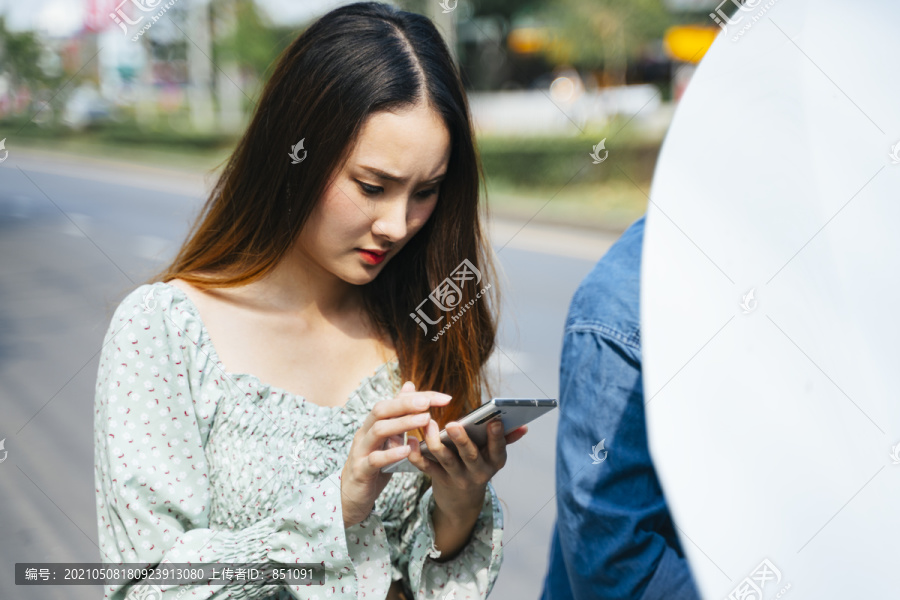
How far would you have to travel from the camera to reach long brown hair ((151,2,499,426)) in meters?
1.32

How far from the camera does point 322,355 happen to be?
148 centimetres

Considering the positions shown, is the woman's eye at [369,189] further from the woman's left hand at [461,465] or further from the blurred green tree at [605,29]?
the blurred green tree at [605,29]

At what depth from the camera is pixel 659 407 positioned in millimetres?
552

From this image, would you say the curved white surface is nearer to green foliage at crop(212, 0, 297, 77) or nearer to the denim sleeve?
the denim sleeve

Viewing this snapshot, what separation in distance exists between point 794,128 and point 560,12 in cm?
1941

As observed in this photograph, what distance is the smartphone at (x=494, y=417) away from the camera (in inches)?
40.6

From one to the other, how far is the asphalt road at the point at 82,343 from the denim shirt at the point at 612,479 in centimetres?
66

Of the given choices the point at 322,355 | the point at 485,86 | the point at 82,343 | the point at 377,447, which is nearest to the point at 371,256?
the point at 322,355

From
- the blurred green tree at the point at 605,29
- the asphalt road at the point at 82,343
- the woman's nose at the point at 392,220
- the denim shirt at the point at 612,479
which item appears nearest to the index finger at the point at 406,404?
the denim shirt at the point at 612,479

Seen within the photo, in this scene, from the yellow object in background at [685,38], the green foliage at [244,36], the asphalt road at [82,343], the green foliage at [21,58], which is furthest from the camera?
the yellow object in background at [685,38]

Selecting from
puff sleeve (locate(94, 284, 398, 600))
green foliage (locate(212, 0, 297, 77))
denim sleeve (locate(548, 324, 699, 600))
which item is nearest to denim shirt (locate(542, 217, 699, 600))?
denim sleeve (locate(548, 324, 699, 600))

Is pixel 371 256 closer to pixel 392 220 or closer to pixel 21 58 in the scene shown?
pixel 392 220

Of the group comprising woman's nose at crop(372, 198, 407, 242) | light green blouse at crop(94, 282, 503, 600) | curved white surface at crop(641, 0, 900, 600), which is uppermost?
curved white surface at crop(641, 0, 900, 600)

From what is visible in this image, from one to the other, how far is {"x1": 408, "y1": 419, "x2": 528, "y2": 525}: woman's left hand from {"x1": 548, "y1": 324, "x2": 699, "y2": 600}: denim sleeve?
0.14 m
